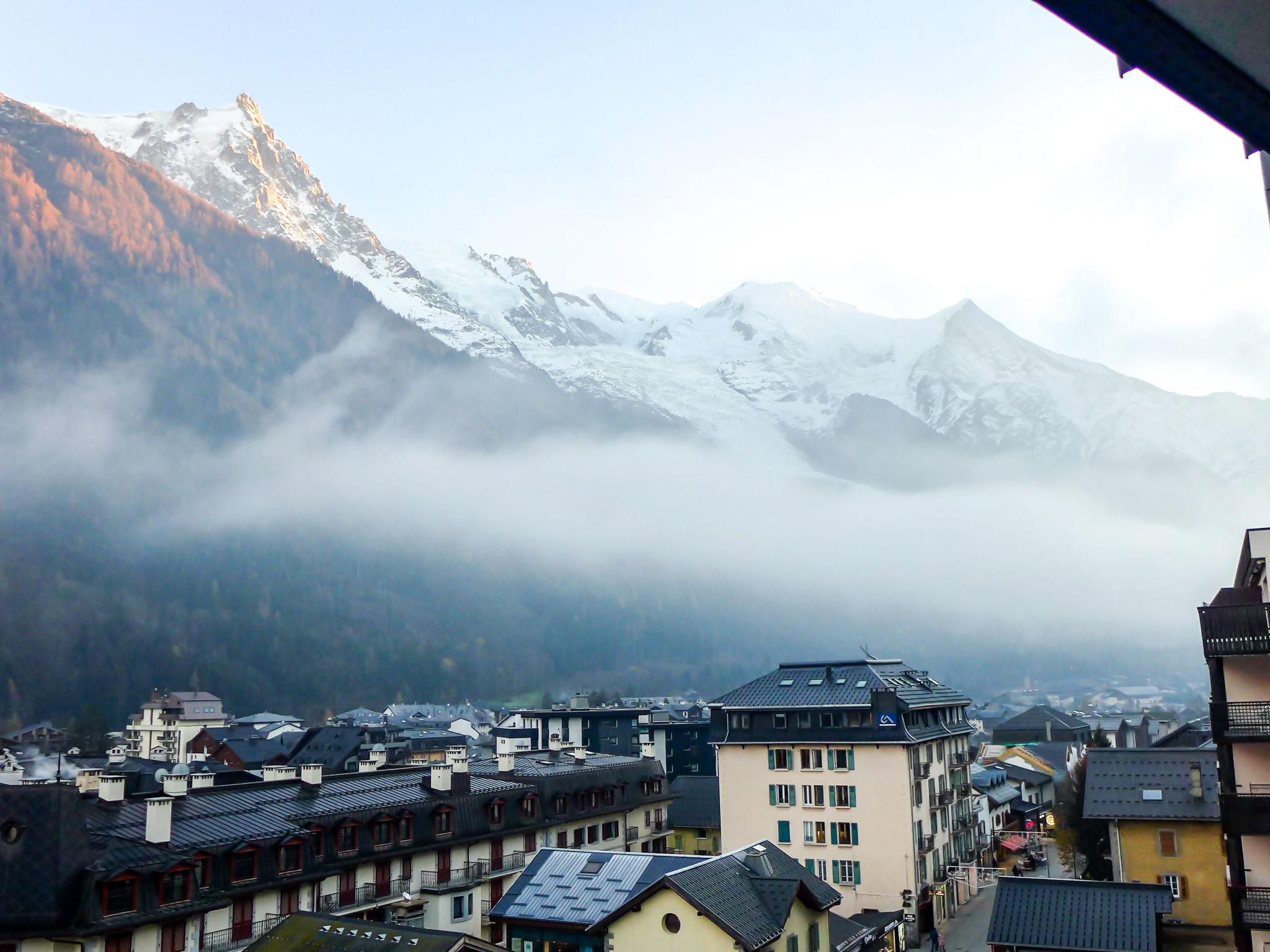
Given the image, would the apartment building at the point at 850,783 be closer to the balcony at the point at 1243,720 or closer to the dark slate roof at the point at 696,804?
the dark slate roof at the point at 696,804

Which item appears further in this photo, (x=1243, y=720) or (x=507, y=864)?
(x=507, y=864)

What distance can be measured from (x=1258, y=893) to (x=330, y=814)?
35707 mm

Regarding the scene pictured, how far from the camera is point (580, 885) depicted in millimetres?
37875

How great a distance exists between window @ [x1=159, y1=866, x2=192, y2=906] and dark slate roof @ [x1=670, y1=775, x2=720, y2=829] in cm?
4028

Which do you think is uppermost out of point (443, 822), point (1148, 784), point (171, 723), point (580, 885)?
point (1148, 784)

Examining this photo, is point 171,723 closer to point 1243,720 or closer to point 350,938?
point 350,938

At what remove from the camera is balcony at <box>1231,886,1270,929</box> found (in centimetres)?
3000

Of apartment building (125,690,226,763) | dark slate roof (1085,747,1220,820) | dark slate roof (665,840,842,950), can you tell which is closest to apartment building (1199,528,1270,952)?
dark slate roof (1085,747,1220,820)

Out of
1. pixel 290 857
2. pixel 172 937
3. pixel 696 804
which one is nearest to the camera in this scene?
pixel 172 937

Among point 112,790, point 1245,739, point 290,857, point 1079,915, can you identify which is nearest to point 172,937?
point 290,857

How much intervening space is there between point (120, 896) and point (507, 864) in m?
23.3

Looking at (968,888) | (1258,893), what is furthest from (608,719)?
(1258,893)

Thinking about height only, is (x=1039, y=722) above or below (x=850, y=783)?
below

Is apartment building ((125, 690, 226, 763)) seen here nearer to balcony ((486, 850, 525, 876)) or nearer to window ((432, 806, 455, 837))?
balcony ((486, 850, 525, 876))
